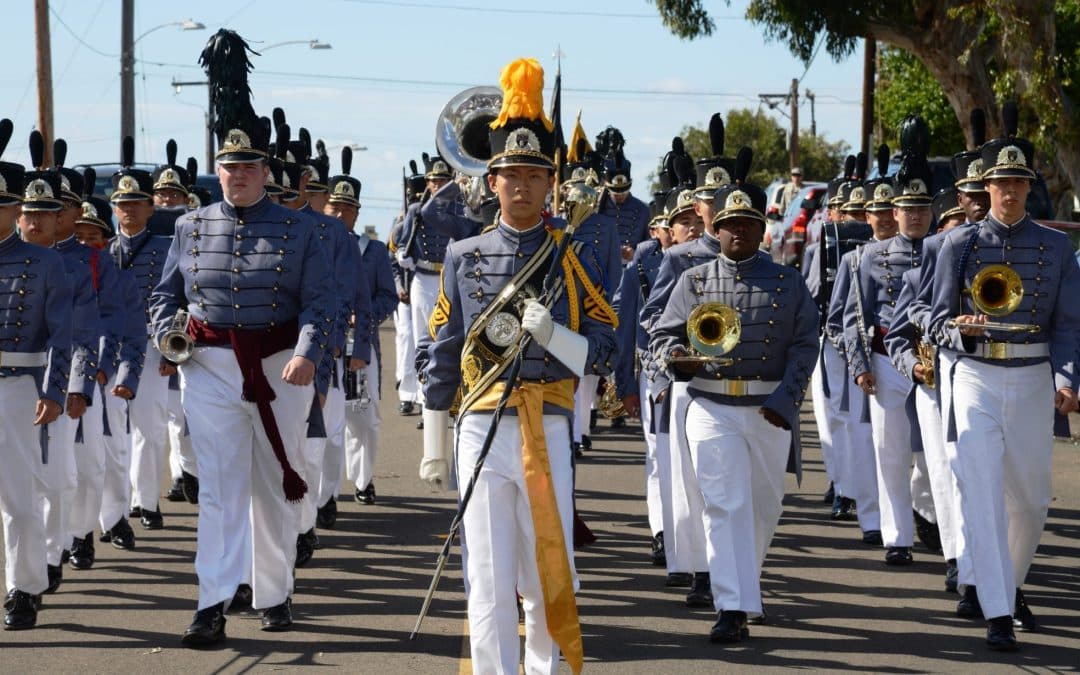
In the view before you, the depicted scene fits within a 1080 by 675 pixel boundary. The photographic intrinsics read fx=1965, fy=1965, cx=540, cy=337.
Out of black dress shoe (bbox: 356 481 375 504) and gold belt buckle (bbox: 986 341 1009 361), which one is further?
black dress shoe (bbox: 356 481 375 504)

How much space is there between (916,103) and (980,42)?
11.2 metres

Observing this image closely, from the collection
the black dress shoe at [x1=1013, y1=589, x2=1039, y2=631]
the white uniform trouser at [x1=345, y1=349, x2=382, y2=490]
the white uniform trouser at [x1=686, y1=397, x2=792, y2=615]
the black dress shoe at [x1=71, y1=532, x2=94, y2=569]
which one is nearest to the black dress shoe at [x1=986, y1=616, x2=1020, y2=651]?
the black dress shoe at [x1=1013, y1=589, x2=1039, y2=631]

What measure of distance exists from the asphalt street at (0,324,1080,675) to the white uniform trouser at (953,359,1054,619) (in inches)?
19.2

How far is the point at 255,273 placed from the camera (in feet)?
31.8

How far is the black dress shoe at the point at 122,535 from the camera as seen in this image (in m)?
12.6

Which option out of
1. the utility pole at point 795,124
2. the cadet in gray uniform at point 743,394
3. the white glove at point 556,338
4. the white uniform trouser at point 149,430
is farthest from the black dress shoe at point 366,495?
the utility pole at point 795,124

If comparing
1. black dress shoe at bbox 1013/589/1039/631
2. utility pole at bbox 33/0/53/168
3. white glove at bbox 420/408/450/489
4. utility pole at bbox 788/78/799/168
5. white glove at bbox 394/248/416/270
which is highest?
utility pole at bbox 788/78/799/168

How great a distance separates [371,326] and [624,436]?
21.4 ft

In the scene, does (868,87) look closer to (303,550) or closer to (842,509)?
(842,509)

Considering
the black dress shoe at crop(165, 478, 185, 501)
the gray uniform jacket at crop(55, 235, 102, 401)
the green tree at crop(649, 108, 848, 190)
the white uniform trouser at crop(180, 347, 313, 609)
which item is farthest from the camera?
the green tree at crop(649, 108, 848, 190)

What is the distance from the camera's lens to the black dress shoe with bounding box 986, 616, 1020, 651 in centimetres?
948

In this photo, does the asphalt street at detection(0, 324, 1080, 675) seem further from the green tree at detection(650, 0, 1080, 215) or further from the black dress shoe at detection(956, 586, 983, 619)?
the green tree at detection(650, 0, 1080, 215)

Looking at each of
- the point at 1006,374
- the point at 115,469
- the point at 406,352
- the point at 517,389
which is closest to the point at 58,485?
the point at 115,469

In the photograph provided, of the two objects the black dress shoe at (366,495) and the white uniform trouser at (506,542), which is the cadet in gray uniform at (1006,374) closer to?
the white uniform trouser at (506,542)
